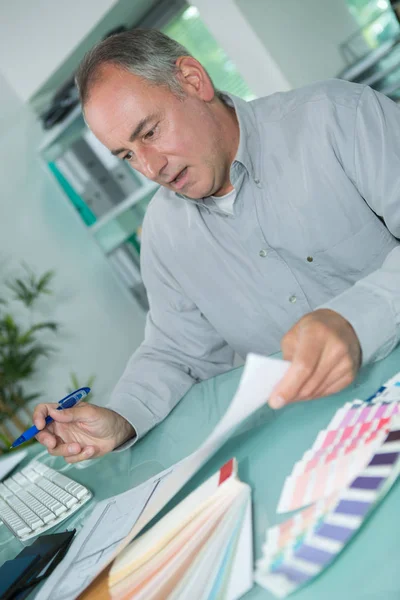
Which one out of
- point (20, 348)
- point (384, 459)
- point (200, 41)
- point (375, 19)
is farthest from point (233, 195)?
point (20, 348)

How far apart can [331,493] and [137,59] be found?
0.87 m

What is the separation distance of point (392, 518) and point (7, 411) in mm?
2831

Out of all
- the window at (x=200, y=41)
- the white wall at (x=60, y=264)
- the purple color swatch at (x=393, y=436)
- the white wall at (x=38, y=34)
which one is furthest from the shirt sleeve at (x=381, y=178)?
the white wall at (x=60, y=264)

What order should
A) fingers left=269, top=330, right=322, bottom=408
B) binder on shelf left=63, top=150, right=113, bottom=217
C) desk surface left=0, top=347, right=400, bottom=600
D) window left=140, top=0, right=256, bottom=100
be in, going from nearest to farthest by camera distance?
desk surface left=0, top=347, right=400, bottom=600 < fingers left=269, top=330, right=322, bottom=408 < window left=140, top=0, right=256, bottom=100 < binder on shelf left=63, top=150, right=113, bottom=217

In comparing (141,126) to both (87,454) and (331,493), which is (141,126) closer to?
(87,454)

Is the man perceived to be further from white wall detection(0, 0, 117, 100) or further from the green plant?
the green plant

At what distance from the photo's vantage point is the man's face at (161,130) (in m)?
1.05

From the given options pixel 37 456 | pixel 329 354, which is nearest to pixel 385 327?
pixel 329 354

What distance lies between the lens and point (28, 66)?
117 inches

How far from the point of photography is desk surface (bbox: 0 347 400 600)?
44cm

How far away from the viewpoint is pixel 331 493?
516 mm

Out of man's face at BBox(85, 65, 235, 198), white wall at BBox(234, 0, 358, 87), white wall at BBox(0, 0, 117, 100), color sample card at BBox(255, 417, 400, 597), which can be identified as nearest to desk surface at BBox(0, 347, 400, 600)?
color sample card at BBox(255, 417, 400, 597)

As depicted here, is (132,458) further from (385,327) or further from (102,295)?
(102,295)

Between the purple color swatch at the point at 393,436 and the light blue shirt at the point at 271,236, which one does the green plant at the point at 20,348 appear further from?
the purple color swatch at the point at 393,436
